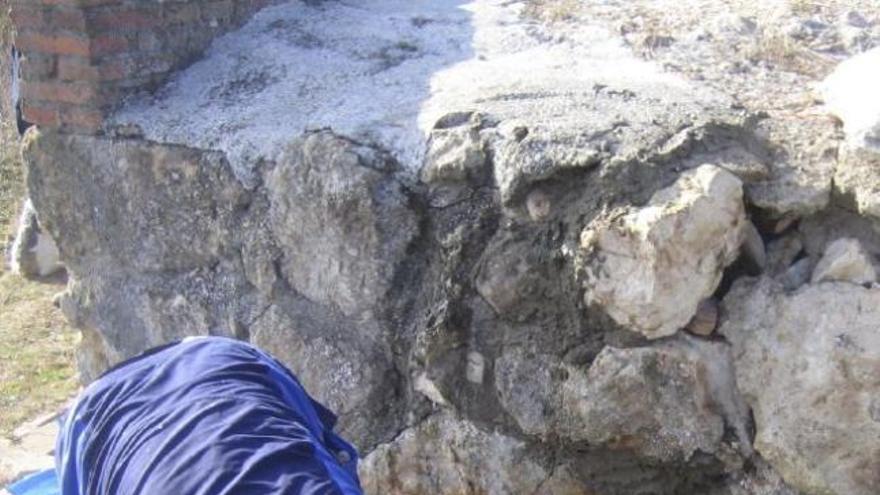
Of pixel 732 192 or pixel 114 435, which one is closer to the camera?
pixel 114 435

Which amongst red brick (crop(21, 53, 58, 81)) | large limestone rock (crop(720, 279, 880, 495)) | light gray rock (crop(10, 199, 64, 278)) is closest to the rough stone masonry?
large limestone rock (crop(720, 279, 880, 495))

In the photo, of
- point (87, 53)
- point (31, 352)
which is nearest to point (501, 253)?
point (87, 53)

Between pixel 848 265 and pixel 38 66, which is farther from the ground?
pixel 38 66

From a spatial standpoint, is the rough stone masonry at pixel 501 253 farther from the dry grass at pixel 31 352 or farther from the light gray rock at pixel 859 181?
the dry grass at pixel 31 352

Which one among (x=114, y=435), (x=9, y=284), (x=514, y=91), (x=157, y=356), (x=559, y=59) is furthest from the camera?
(x=9, y=284)

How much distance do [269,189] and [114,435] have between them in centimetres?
112

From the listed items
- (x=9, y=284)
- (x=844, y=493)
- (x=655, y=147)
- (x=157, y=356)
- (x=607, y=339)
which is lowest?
(x=9, y=284)

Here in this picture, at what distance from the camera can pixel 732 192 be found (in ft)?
8.34

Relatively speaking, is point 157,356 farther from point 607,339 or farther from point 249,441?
point 607,339

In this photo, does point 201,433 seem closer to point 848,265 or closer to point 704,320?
point 704,320

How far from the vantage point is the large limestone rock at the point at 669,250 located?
252 cm

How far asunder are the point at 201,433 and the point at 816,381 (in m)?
1.22

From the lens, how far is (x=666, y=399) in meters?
2.60

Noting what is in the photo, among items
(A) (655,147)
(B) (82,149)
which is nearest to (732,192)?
(A) (655,147)
